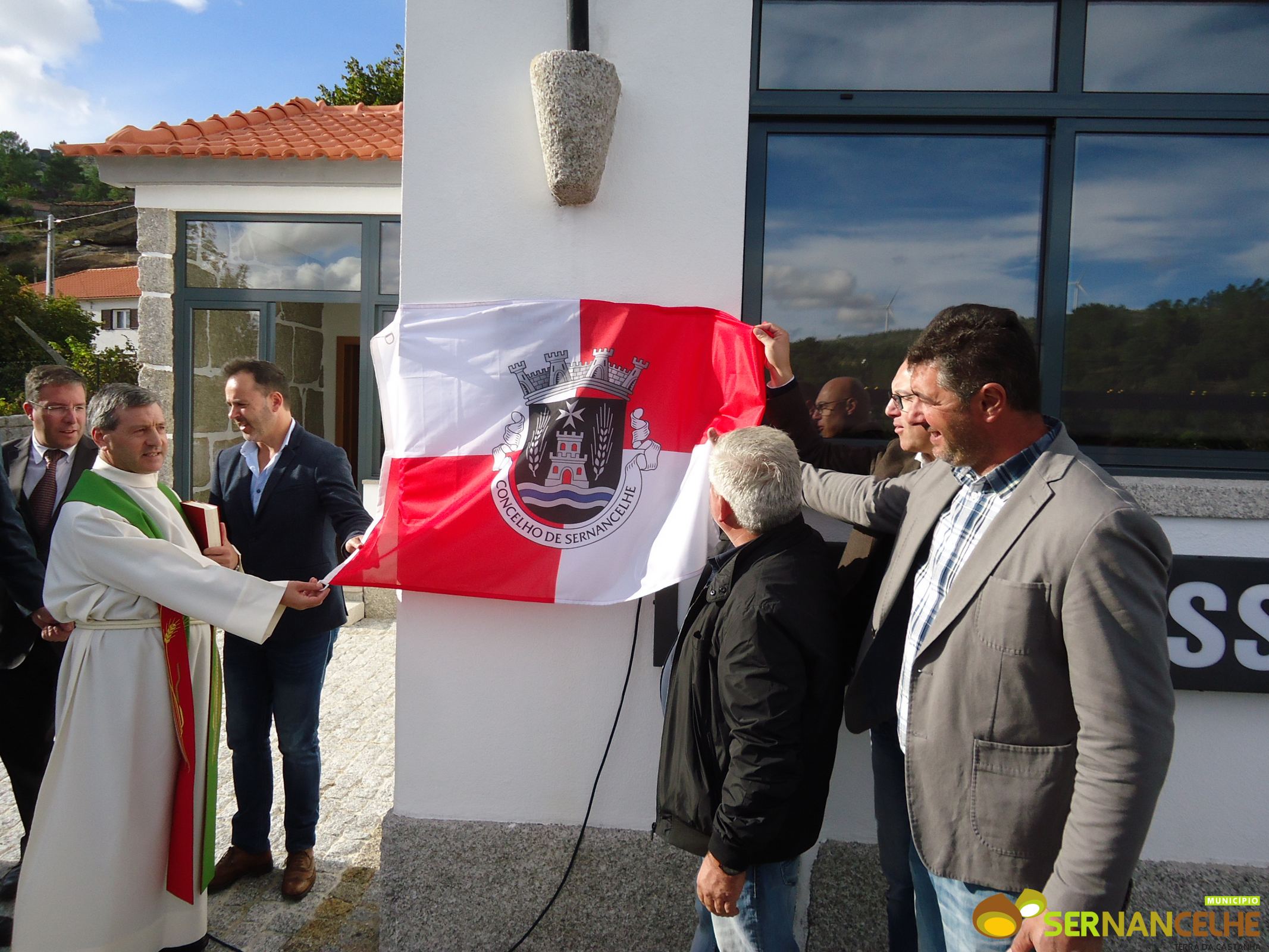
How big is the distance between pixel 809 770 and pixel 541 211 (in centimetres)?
182

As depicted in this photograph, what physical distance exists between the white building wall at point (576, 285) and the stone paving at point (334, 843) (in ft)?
2.19

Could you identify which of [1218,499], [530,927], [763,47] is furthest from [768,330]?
[530,927]

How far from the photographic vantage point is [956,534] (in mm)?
1806

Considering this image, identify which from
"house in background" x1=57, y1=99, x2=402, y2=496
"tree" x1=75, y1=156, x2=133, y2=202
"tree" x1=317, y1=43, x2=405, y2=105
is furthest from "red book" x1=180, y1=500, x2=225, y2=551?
"tree" x1=75, y1=156, x2=133, y2=202

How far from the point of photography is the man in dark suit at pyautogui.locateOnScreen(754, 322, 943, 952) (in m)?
2.03

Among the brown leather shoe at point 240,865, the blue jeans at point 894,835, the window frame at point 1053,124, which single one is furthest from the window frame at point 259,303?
the blue jeans at point 894,835

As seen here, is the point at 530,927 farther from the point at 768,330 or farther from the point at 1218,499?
the point at 1218,499

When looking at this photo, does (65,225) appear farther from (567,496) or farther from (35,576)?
(567,496)

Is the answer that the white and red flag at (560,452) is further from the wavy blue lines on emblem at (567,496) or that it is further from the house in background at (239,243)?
the house in background at (239,243)

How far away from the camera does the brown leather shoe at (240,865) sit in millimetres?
3074

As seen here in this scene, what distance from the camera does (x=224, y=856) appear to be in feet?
10.3

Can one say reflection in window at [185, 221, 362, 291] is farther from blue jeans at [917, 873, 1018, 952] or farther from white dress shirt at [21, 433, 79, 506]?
blue jeans at [917, 873, 1018, 952]

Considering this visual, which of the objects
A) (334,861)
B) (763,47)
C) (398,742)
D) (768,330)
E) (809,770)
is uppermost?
(763,47)

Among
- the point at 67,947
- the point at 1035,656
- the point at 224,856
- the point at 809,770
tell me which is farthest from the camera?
the point at 224,856
